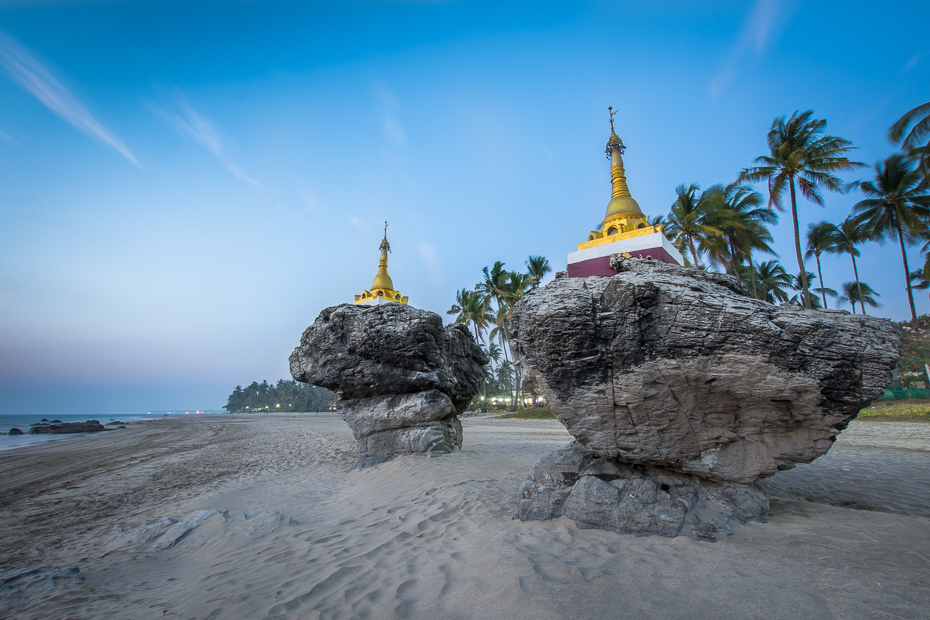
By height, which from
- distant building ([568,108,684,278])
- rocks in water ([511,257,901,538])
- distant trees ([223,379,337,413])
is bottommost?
distant trees ([223,379,337,413])

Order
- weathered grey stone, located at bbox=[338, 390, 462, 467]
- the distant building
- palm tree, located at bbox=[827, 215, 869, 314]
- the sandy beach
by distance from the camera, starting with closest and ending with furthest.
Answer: the sandy beach
weathered grey stone, located at bbox=[338, 390, 462, 467]
the distant building
palm tree, located at bbox=[827, 215, 869, 314]

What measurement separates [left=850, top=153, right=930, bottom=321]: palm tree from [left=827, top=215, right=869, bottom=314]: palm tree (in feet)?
4.04

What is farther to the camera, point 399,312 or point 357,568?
point 399,312

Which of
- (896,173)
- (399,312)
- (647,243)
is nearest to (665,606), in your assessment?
(399,312)

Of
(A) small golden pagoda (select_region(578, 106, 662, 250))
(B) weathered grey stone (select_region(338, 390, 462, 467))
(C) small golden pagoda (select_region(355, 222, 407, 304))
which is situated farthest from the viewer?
(C) small golden pagoda (select_region(355, 222, 407, 304))

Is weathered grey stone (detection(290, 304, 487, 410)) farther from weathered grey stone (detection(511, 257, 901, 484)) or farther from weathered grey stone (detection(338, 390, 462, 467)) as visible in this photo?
weathered grey stone (detection(511, 257, 901, 484))

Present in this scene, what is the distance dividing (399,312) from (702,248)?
2459cm

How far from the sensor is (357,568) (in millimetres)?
4176

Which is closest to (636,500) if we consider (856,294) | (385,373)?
(385,373)

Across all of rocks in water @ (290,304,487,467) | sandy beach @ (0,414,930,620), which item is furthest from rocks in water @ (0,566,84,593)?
rocks in water @ (290,304,487,467)

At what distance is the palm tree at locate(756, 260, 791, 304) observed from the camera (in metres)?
37.2

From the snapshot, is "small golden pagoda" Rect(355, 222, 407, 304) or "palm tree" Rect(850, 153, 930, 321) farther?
"small golden pagoda" Rect(355, 222, 407, 304)

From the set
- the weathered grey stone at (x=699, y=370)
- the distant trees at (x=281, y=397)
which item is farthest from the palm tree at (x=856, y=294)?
the distant trees at (x=281, y=397)

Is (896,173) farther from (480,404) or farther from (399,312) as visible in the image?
(480,404)
